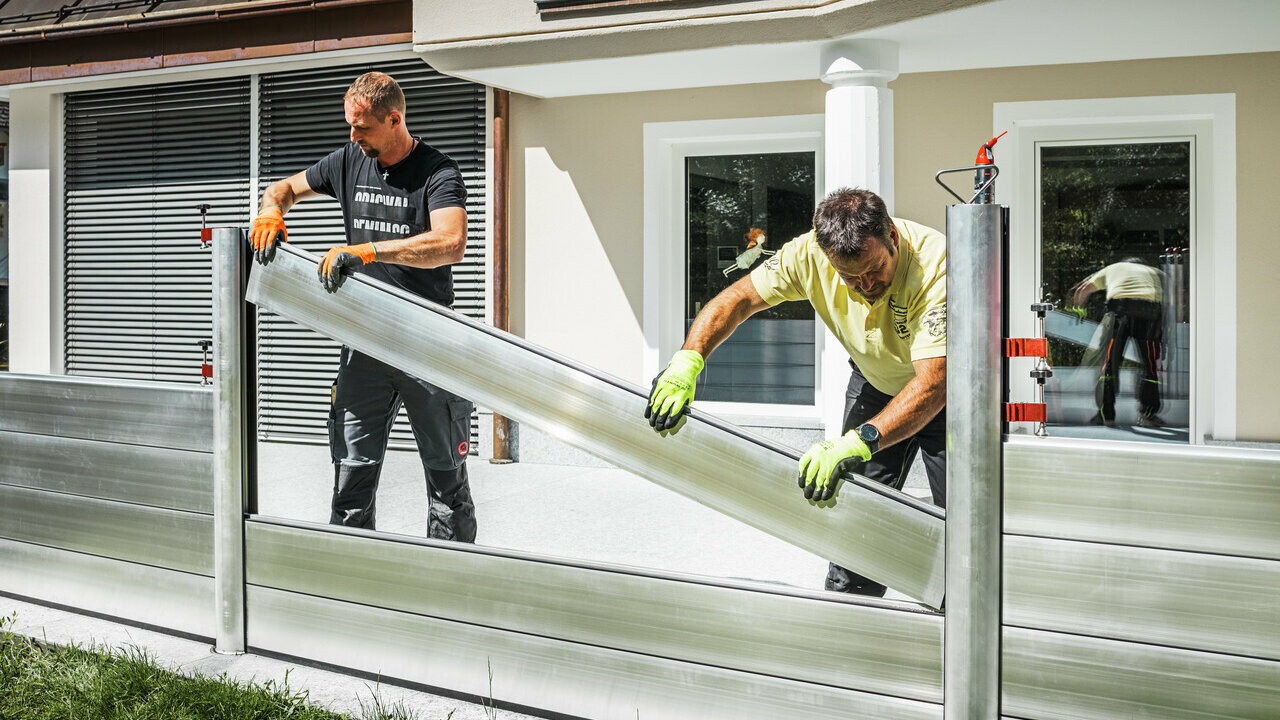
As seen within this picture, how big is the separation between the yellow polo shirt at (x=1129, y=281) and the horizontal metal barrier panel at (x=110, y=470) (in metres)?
6.25

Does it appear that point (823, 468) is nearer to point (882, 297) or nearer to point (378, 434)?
point (882, 297)

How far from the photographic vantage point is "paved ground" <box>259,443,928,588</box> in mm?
5383

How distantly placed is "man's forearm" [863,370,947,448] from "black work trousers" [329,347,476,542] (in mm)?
1812

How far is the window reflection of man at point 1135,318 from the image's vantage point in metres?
7.36

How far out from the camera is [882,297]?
324 centimetres

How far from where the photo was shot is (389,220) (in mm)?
4125

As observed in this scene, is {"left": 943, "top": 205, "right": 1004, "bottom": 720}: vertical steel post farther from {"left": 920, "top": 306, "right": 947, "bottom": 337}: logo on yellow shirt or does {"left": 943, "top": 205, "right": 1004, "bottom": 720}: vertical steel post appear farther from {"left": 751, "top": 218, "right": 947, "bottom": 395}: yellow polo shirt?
{"left": 751, "top": 218, "right": 947, "bottom": 395}: yellow polo shirt

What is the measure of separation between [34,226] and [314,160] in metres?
3.38

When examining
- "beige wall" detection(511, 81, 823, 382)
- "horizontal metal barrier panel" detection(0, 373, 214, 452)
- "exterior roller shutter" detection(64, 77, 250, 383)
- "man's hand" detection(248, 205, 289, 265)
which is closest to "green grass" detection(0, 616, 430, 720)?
"horizontal metal barrier panel" detection(0, 373, 214, 452)

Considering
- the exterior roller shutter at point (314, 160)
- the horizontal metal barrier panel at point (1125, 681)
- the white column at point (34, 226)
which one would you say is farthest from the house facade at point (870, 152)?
the white column at point (34, 226)

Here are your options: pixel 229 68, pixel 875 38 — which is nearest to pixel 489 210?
pixel 229 68

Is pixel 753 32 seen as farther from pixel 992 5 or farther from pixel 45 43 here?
pixel 45 43

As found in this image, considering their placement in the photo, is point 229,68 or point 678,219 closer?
point 678,219

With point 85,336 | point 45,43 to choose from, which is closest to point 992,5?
point 45,43
